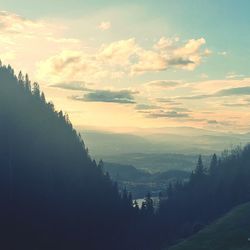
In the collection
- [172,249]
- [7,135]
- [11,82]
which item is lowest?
[172,249]

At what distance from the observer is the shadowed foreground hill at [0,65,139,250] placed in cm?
14912

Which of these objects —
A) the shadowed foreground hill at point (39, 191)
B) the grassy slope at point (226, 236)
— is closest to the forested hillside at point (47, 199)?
the shadowed foreground hill at point (39, 191)

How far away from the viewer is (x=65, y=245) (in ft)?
517

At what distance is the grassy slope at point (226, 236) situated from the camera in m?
108

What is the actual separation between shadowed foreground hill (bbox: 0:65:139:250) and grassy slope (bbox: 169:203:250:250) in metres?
51.6

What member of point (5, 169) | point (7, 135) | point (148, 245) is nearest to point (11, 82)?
point (7, 135)

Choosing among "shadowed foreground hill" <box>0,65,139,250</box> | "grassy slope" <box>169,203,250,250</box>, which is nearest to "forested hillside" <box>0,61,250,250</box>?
"shadowed foreground hill" <box>0,65,139,250</box>

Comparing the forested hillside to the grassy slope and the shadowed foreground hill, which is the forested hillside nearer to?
the shadowed foreground hill

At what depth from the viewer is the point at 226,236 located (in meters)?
118

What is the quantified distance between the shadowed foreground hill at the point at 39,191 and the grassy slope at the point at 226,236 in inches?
2032

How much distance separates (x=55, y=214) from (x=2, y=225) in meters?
25.9

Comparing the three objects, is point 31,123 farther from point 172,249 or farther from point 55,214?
point 172,249

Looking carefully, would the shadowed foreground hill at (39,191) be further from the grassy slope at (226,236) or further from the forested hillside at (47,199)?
the grassy slope at (226,236)

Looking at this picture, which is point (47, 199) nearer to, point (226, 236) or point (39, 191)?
point (39, 191)
